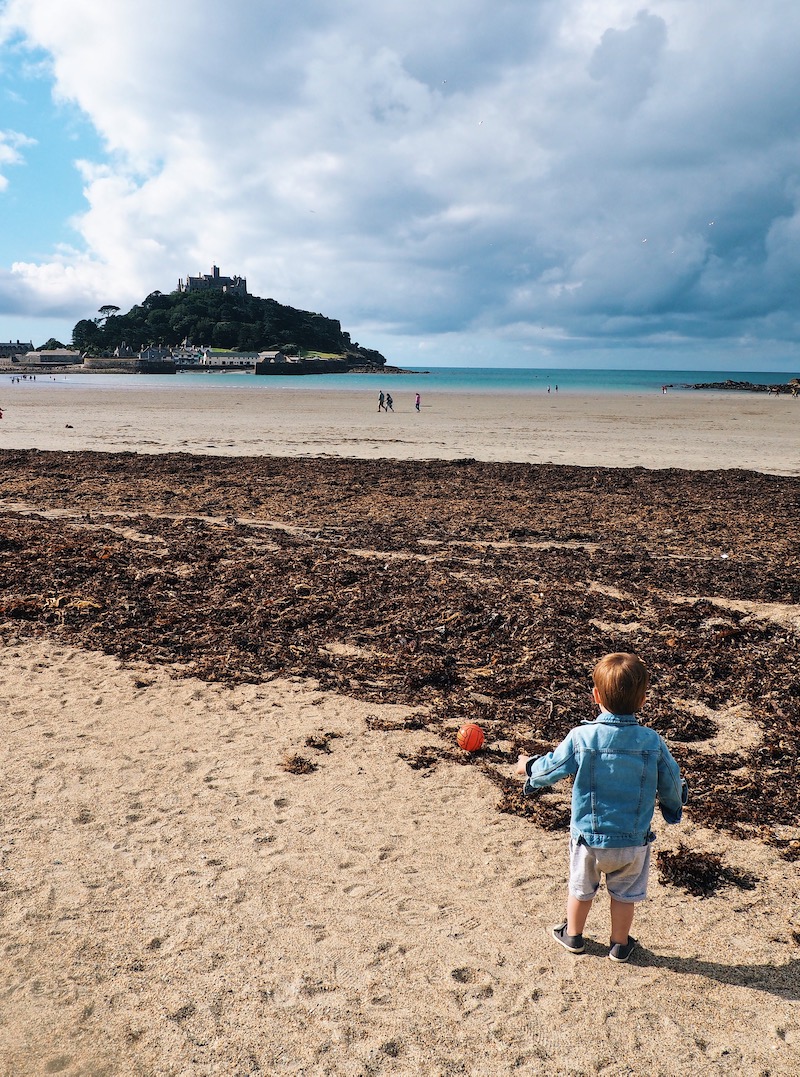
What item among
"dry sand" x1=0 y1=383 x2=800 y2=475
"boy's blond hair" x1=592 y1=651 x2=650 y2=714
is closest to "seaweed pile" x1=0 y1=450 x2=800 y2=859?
"boy's blond hair" x1=592 y1=651 x2=650 y2=714

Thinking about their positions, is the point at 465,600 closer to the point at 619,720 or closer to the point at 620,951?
the point at 619,720

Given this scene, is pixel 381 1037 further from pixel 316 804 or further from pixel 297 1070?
pixel 316 804

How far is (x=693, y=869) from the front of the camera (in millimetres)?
4355

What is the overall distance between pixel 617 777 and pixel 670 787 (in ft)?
0.97

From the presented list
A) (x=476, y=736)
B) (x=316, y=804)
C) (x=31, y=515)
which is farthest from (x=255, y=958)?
(x=31, y=515)

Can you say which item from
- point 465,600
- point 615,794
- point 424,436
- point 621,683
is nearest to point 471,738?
point 615,794

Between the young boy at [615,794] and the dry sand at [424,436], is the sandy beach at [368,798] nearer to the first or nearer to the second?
the young boy at [615,794]

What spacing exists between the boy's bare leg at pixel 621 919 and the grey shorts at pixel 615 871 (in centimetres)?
3

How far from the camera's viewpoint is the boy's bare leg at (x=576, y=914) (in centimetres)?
371

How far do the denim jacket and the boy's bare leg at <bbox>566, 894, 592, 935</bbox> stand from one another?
0.32 m

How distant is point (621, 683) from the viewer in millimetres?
3580

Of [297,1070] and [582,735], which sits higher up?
[582,735]

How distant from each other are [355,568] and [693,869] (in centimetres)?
626

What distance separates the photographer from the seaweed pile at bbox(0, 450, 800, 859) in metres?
6.14
